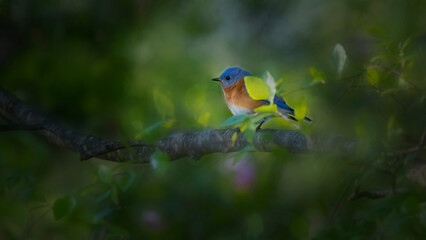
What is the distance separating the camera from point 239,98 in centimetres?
266

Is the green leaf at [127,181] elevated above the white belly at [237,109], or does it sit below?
below

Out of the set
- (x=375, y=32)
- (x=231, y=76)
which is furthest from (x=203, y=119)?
(x=231, y=76)

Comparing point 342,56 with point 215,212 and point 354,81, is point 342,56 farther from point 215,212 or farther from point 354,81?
point 215,212

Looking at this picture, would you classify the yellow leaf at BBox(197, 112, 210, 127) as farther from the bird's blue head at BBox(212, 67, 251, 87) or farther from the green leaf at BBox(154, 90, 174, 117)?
the bird's blue head at BBox(212, 67, 251, 87)

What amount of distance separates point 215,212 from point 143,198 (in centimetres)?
45

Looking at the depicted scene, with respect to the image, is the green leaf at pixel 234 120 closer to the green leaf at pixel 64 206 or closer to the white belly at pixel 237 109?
the green leaf at pixel 64 206

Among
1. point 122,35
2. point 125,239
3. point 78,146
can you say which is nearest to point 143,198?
point 78,146

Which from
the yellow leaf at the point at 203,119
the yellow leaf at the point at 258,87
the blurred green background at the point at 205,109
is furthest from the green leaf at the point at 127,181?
the yellow leaf at the point at 258,87

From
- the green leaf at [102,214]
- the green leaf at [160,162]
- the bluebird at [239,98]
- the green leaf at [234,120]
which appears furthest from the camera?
the bluebird at [239,98]

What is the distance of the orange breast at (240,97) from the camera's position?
8.39 ft

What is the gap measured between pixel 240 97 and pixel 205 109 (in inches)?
32.5

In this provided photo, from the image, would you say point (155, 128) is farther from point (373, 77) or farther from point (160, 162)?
point (373, 77)

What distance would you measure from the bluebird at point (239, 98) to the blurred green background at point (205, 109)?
0.09 metres

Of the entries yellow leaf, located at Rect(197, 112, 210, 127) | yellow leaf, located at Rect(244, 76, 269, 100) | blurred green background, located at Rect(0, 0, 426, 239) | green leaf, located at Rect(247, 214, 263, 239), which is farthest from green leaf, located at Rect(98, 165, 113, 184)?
yellow leaf, located at Rect(244, 76, 269, 100)
